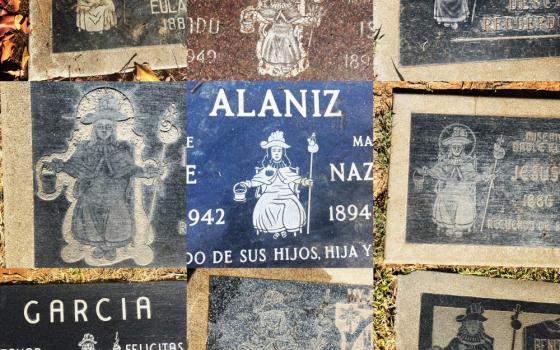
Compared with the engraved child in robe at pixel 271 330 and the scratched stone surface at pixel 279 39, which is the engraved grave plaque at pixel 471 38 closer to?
the scratched stone surface at pixel 279 39

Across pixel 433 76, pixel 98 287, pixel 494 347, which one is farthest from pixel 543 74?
pixel 98 287

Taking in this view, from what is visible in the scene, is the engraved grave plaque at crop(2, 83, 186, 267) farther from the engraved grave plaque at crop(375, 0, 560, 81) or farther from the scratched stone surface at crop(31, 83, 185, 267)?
the engraved grave plaque at crop(375, 0, 560, 81)

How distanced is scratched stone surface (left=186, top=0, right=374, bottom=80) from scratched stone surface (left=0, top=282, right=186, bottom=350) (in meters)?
1.40

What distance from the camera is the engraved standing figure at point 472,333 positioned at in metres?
3.07

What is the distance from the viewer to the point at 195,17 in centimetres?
301

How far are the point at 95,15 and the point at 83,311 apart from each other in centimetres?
180

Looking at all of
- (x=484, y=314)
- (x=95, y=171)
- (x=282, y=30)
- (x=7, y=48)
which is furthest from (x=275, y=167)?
(x=7, y=48)

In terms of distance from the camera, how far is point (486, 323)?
10.1ft

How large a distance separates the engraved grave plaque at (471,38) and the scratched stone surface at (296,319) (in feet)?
4.65

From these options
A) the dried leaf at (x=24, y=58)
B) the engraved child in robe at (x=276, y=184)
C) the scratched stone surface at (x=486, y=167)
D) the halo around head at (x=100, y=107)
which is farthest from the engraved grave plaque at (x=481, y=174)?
the dried leaf at (x=24, y=58)

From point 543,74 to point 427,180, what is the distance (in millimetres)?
939

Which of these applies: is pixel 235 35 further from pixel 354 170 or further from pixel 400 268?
pixel 400 268

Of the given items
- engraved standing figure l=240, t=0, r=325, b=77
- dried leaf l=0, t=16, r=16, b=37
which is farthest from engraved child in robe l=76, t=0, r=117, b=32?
engraved standing figure l=240, t=0, r=325, b=77

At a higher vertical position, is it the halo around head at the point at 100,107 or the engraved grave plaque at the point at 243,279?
the halo around head at the point at 100,107
